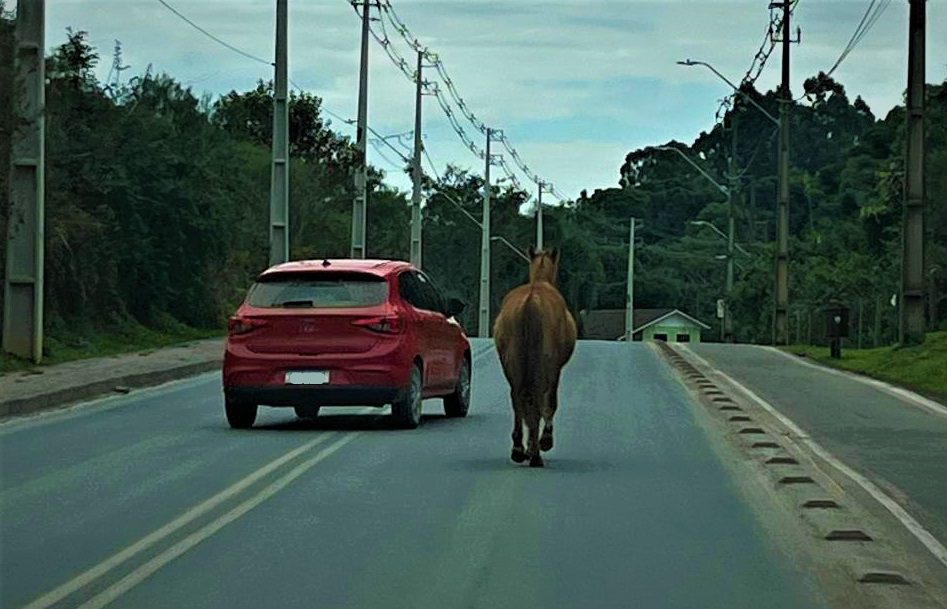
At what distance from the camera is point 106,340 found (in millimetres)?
36469

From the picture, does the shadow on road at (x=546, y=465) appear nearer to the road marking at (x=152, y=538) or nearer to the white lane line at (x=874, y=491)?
the road marking at (x=152, y=538)

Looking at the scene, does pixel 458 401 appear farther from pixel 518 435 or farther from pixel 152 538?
pixel 152 538

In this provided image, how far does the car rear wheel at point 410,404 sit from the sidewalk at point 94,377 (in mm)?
4630

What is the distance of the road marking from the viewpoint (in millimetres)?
10023

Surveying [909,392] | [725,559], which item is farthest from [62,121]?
[725,559]

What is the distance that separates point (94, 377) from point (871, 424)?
35.7ft

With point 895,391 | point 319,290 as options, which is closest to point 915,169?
point 895,391

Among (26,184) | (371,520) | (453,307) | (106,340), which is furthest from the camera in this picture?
(106,340)

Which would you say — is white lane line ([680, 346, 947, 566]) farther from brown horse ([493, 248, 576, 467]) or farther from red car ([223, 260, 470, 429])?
red car ([223, 260, 470, 429])

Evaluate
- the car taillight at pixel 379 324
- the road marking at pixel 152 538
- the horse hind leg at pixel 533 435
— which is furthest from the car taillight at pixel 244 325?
the horse hind leg at pixel 533 435

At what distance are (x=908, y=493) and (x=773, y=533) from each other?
9.65 ft

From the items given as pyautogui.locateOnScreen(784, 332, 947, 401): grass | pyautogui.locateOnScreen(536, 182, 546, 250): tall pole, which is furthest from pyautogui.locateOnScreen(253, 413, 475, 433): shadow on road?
pyautogui.locateOnScreen(536, 182, 546, 250): tall pole

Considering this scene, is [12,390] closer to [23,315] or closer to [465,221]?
[23,315]

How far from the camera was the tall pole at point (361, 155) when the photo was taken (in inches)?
2140
